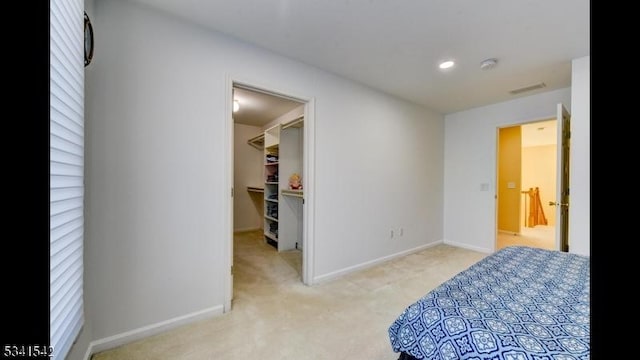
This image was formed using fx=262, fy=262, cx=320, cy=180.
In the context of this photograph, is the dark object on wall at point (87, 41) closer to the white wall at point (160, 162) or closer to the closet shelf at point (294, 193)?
the white wall at point (160, 162)

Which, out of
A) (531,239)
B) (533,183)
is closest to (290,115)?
(531,239)

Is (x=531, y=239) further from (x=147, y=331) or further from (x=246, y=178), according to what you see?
(x=147, y=331)

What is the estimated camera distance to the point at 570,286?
1.41 metres

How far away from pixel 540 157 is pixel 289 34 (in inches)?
305

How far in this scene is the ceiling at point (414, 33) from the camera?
185 centimetres

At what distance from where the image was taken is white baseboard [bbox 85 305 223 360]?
171 cm

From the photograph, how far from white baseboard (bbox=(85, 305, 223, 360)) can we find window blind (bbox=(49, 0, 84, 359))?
55cm

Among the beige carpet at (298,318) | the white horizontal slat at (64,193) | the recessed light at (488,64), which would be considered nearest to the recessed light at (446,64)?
the recessed light at (488,64)

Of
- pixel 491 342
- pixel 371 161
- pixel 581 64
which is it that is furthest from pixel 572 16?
pixel 491 342

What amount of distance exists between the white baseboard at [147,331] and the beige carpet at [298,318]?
4cm

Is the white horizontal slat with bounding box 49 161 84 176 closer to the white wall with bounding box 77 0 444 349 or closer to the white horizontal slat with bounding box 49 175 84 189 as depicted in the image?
the white horizontal slat with bounding box 49 175 84 189

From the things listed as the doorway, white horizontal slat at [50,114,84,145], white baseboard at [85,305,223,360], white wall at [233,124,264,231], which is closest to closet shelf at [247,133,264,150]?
white wall at [233,124,264,231]

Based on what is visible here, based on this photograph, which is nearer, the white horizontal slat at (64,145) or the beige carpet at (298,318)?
the white horizontal slat at (64,145)
